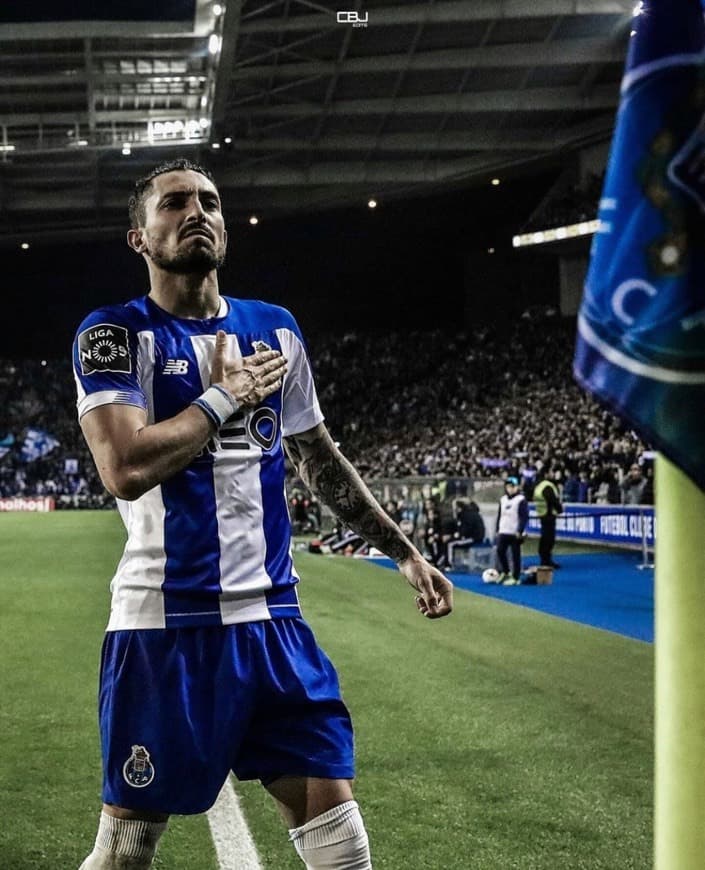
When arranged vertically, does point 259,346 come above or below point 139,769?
above

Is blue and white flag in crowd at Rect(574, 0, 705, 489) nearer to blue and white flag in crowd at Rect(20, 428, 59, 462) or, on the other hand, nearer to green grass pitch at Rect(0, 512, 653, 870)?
green grass pitch at Rect(0, 512, 653, 870)

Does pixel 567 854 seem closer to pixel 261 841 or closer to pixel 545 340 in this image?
pixel 261 841

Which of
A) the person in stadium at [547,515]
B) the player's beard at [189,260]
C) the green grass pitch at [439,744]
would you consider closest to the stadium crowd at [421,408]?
the person in stadium at [547,515]

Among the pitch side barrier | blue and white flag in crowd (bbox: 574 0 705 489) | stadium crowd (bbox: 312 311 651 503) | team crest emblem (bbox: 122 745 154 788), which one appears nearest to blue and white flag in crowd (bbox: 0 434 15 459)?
stadium crowd (bbox: 312 311 651 503)

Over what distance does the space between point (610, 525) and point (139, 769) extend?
1888cm

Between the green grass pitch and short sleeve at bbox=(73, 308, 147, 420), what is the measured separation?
2.46 metres

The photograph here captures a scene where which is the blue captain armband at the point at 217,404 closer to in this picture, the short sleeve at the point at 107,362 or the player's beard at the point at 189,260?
the short sleeve at the point at 107,362

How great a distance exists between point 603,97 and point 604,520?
1843cm

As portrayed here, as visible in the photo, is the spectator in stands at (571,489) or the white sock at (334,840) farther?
the spectator in stands at (571,489)

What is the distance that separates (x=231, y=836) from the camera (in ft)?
16.1

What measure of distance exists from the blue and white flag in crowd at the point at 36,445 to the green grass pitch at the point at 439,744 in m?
39.9

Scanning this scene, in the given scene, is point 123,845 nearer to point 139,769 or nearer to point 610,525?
point 139,769

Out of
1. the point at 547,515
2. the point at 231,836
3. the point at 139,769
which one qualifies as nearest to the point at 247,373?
the point at 139,769

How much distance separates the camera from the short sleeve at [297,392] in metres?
3.25
